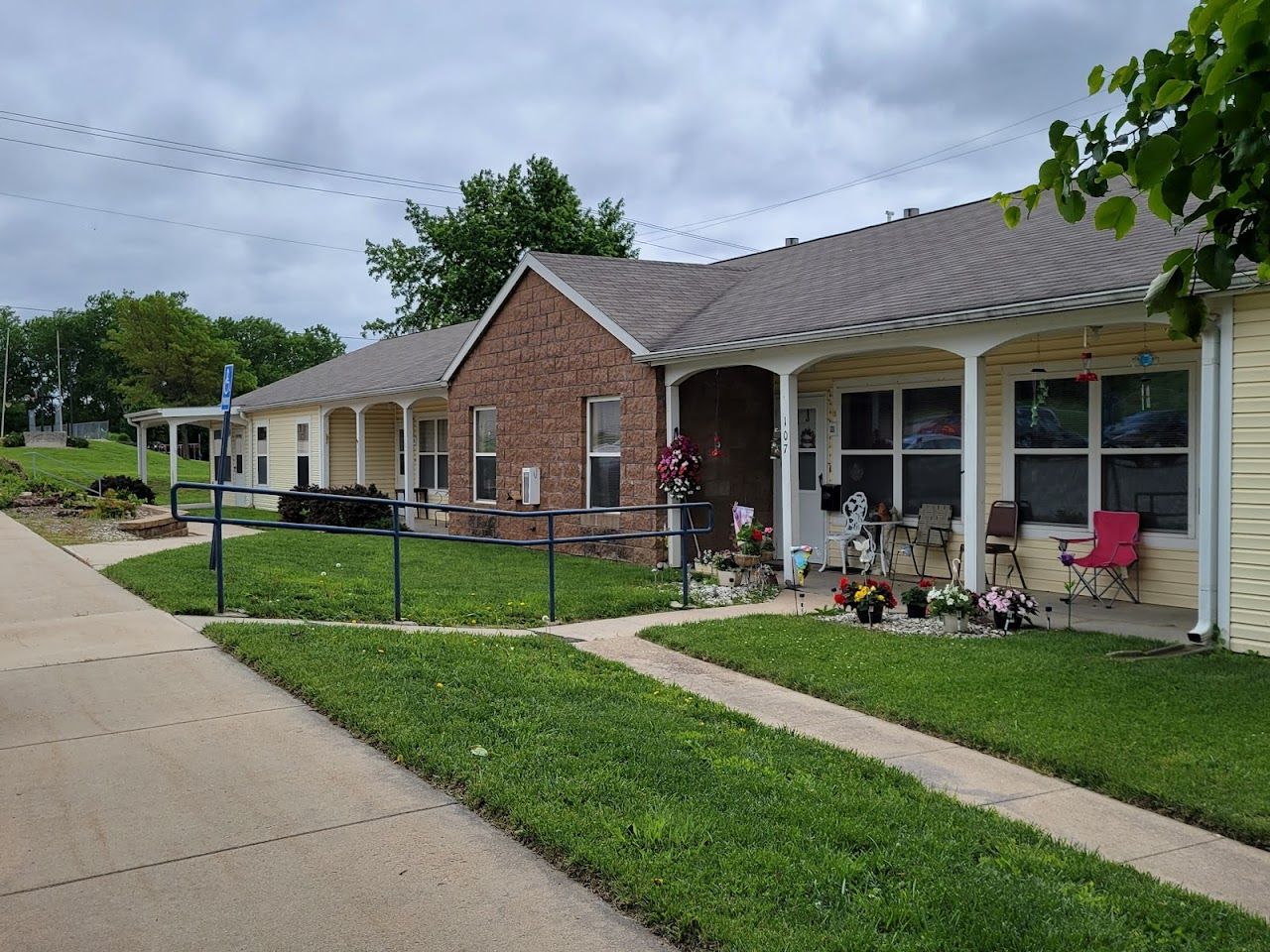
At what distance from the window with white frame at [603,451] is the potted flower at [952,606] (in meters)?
5.78

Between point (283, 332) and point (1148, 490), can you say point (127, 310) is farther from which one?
point (1148, 490)

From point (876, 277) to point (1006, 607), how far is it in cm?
486

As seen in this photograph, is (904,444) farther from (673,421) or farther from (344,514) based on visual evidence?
(344,514)

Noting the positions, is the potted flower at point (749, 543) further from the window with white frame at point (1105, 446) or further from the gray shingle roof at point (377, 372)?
the gray shingle roof at point (377, 372)

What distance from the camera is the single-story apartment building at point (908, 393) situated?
7.77 m

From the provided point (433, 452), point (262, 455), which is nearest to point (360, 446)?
point (433, 452)

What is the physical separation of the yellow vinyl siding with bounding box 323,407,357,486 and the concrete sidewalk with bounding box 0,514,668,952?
703 inches

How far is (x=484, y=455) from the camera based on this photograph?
16812 millimetres

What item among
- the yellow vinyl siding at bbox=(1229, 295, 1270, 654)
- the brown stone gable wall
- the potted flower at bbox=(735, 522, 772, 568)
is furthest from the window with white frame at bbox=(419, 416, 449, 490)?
the yellow vinyl siding at bbox=(1229, 295, 1270, 654)

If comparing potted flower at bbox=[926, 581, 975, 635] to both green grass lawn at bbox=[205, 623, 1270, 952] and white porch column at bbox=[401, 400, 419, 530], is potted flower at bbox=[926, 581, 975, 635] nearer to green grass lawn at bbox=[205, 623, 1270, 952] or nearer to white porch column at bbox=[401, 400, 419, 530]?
green grass lawn at bbox=[205, 623, 1270, 952]

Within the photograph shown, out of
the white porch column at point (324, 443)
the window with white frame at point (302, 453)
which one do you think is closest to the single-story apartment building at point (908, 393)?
the white porch column at point (324, 443)

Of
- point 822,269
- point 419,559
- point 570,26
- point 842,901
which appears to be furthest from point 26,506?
point 842,901

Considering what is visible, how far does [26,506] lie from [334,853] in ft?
69.4

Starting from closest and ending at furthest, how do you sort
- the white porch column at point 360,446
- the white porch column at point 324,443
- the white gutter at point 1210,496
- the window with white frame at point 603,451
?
the white gutter at point 1210,496 → the window with white frame at point 603,451 → the white porch column at point 360,446 → the white porch column at point 324,443
